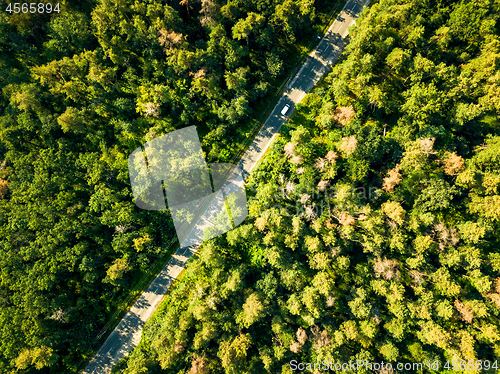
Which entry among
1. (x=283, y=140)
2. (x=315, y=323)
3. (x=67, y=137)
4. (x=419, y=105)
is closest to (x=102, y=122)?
(x=67, y=137)

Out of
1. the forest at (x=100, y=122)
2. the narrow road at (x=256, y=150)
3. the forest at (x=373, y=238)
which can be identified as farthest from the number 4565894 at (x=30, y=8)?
the forest at (x=373, y=238)

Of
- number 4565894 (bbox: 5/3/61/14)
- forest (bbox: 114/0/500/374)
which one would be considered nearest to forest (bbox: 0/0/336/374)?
number 4565894 (bbox: 5/3/61/14)

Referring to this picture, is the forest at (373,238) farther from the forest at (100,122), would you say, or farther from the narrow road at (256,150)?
the forest at (100,122)

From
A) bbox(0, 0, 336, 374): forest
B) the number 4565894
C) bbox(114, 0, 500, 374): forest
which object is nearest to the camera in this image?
bbox(114, 0, 500, 374): forest

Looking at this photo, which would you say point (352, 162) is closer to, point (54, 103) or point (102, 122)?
point (102, 122)

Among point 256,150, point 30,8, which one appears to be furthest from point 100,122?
point 256,150

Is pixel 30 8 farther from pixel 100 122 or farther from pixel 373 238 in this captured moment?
pixel 373 238

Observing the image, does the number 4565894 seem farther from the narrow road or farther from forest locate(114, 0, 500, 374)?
forest locate(114, 0, 500, 374)
